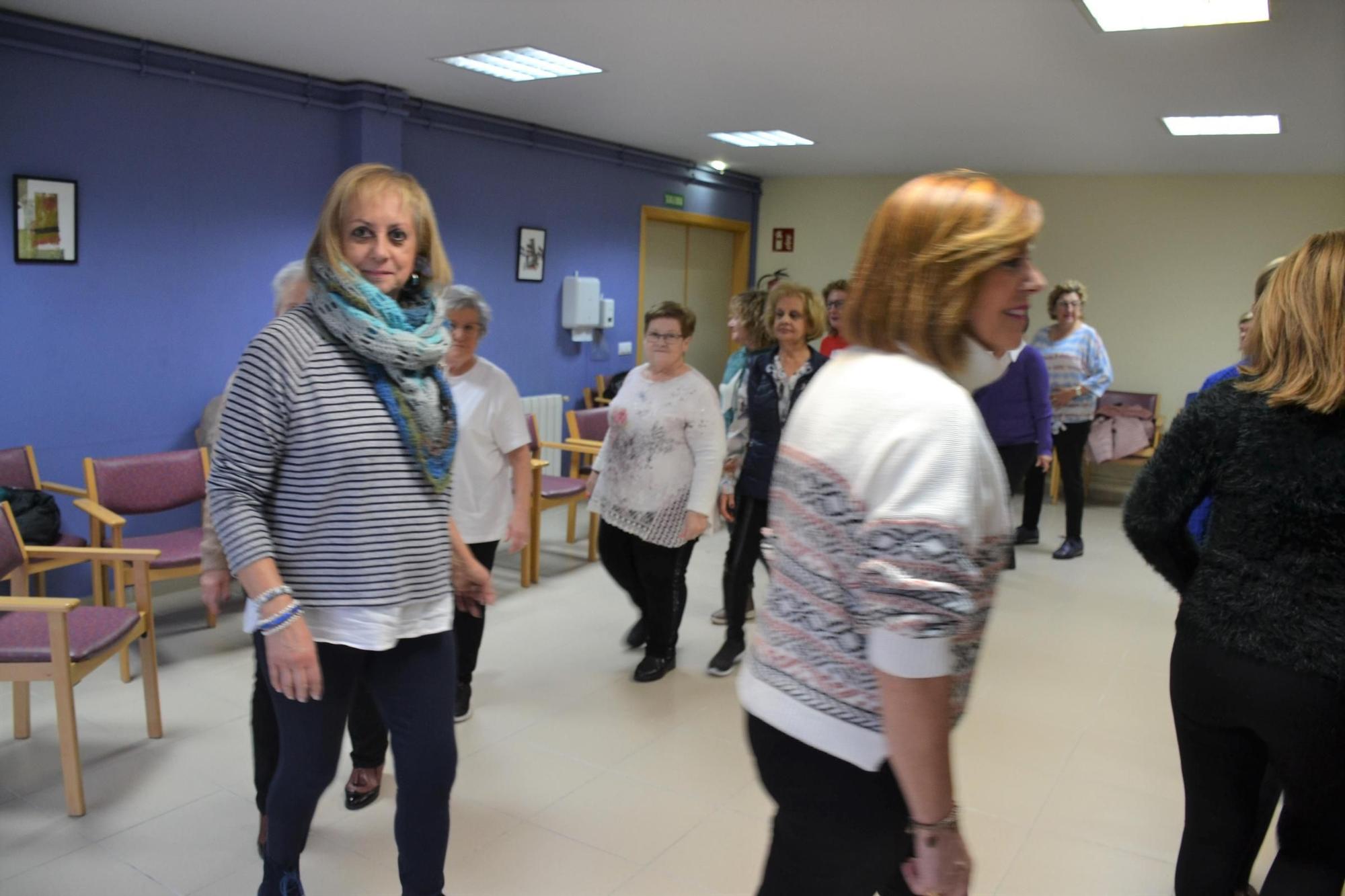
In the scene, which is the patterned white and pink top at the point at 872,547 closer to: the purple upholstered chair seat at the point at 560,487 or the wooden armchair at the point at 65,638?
the wooden armchair at the point at 65,638

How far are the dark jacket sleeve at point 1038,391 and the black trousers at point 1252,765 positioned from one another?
133 inches

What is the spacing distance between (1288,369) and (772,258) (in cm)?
835

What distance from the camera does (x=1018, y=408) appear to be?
493 centimetres

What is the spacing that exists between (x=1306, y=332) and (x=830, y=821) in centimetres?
115

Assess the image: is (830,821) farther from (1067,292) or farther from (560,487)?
(1067,292)

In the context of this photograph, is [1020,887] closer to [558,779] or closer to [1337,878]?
[1337,878]

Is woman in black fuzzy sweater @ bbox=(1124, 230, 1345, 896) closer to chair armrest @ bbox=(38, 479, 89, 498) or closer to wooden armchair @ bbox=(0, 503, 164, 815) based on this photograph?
wooden armchair @ bbox=(0, 503, 164, 815)

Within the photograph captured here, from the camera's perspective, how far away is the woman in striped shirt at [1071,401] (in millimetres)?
6105

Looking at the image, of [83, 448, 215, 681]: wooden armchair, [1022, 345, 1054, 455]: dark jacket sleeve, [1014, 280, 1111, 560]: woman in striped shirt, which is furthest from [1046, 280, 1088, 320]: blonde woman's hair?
[83, 448, 215, 681]: wooden armchair

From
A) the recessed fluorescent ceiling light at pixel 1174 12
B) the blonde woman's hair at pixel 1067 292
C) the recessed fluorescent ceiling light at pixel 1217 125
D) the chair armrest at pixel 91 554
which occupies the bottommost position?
the chair armrest at pixel 91 554

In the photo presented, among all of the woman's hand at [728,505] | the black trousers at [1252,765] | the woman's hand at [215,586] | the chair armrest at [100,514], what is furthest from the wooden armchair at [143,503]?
the black trousers at [1252,765]

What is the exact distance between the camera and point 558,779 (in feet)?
9.57

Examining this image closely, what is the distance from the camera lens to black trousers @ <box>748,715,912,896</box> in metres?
1.19

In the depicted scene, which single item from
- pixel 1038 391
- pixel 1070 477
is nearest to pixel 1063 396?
pixel 1070 477
